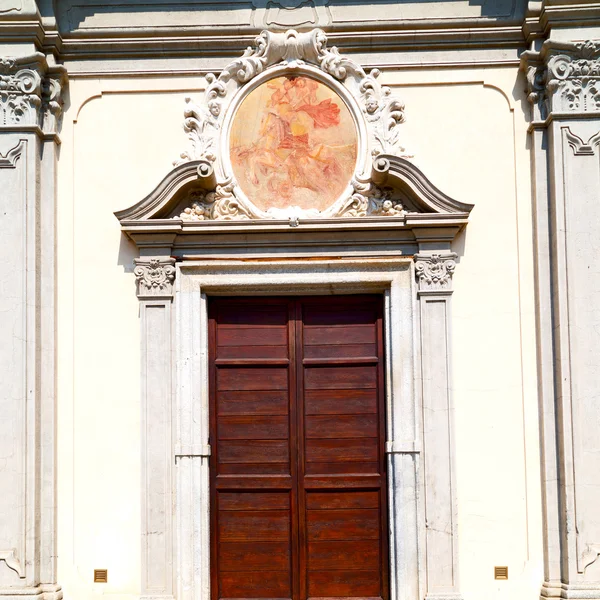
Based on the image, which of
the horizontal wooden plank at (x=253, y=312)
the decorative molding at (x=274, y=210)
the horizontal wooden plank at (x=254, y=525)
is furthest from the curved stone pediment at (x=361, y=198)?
the horizontal wooden plank at (x=254, y=525)

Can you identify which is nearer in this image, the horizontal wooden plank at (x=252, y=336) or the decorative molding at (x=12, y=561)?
Answer: the decorative molding at (x=12, y=561)

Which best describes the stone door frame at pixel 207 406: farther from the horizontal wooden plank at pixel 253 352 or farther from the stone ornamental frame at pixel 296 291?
the horizontal wooden plank at pixel 253 352

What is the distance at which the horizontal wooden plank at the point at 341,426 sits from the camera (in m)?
8.72

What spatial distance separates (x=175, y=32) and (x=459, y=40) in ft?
7.44

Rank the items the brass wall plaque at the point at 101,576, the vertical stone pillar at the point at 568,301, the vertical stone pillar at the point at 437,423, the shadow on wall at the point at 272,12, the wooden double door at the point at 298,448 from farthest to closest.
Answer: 1. the shadow on wall at the point at 272,12
2. the wooden double door at the point at 298,448
3. the brass wall plaque at the point at 101,576
4. the vertical stone pillar at the point at 437,423
5. the vertical stone pillar at the point at 568,301

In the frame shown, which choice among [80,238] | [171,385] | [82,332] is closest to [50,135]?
[80,238]

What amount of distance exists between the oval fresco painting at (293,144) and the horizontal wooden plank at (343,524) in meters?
2.40

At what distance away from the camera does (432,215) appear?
28.0ft

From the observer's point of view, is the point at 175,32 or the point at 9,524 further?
the point at 175,32

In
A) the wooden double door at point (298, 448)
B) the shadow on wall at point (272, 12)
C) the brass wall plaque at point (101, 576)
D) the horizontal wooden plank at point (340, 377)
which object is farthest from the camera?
the shadow on wall at point (272, 12)

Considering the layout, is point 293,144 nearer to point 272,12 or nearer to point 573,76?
point 272,12

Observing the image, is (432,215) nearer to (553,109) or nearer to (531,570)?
(553,109)

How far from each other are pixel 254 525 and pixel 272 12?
409 centimetres

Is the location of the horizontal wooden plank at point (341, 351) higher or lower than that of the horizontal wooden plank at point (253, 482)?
higher
